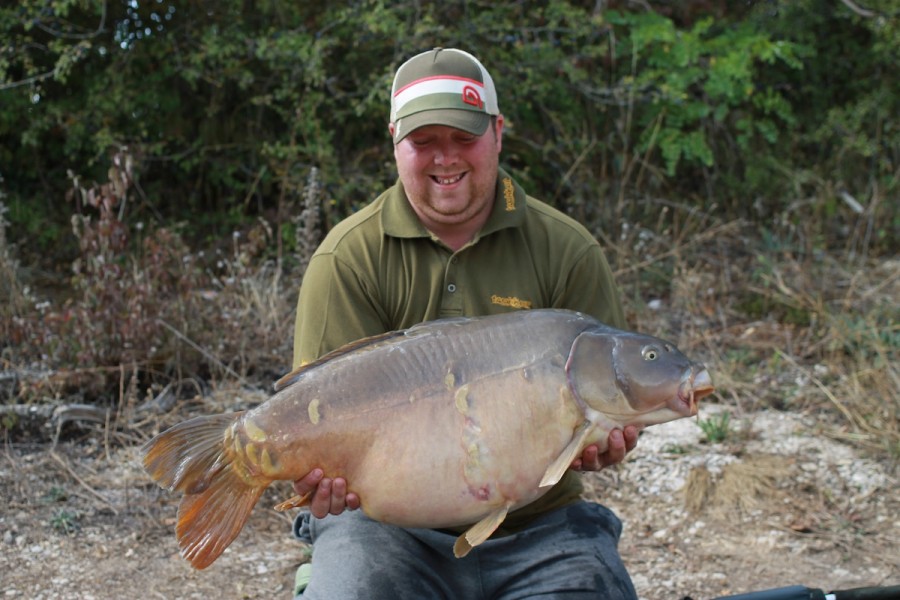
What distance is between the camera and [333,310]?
2389mm

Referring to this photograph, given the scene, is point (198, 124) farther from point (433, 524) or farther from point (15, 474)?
point (433, 524)

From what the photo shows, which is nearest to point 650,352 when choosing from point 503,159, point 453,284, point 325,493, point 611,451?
point 611,451

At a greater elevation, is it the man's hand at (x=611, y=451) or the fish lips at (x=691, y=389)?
the fish lips at (x=691, y=389)

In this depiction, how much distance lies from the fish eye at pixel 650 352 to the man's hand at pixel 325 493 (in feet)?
2.09

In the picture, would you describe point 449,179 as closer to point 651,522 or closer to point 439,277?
point 439,277

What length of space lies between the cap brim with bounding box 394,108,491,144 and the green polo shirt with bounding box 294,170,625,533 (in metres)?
0.18

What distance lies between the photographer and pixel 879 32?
6004mm

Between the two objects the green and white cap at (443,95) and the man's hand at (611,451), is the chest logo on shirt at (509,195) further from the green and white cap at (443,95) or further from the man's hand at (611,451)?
the man's hand at (611,451)

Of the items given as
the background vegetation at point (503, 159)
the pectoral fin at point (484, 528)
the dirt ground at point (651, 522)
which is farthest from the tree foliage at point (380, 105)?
the pectoral fin at point (484, 528)

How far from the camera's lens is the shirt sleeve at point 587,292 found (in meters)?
2.47

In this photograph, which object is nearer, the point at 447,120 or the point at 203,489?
the point at 203,489

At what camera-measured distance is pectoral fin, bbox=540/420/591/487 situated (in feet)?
6.45

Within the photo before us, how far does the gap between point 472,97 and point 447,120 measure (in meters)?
0.09

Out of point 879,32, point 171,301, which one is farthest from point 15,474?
point 879,32
